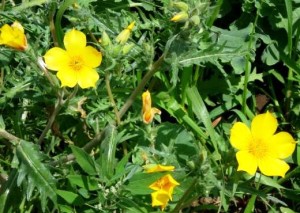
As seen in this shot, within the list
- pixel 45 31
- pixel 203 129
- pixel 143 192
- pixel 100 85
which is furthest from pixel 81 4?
pixel 143 192

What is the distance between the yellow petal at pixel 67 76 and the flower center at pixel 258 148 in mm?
639

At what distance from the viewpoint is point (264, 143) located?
74.7 inches

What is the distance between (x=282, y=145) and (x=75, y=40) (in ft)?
2.68

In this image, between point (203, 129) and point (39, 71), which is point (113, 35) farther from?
point (203, 129)

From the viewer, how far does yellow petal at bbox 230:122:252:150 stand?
1.79 meters

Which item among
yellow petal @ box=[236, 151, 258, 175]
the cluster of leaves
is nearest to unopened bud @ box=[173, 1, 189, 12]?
the cluster of leaves

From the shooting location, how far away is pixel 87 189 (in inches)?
73.1

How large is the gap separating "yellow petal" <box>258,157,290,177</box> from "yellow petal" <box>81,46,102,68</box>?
2.15 feet

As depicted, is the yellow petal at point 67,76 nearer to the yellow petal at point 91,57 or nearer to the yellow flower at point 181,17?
the yellow petal at point 91,57

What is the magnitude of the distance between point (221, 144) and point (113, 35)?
63 centimetres

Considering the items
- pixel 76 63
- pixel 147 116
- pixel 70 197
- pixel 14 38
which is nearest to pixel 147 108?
pixel 147 116

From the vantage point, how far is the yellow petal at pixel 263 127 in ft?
6.20

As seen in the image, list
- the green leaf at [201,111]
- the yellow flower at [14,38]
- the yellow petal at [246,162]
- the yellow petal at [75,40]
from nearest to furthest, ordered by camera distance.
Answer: the yellow petal at [246,162] < the yellow flower at [14,38] < the yellow petal at [75,40] < the green leaf at [201,111]

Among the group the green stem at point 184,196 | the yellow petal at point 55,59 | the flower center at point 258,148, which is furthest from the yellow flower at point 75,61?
the flower center at point 258,148
